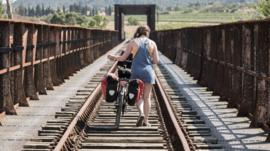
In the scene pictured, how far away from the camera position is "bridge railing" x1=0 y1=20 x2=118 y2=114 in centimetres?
1186

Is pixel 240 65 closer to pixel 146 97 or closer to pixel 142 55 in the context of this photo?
pixel 146 97

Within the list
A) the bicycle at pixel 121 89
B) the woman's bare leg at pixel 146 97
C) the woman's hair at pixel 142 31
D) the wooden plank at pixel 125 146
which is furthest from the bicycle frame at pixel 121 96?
the wooden plank at pixel 125 146

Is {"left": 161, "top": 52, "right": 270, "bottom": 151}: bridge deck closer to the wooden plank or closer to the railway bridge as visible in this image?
the railway bridge

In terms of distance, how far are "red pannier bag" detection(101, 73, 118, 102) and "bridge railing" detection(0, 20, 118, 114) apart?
7.96 ft

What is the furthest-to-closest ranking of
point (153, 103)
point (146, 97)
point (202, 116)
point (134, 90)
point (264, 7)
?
point (264, 7)
point (153, 103)
point (202, 116)
point (146, 97)
point (134, 90)

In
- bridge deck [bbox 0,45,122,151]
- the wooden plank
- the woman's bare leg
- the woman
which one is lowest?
bridge deck [bbox 0,45,122,151]

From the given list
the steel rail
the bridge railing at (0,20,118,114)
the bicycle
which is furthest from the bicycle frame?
the bridge railing at (0,20,118,114)

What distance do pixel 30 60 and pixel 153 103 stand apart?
312 cm

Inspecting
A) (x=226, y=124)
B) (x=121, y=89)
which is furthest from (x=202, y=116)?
(x=121, y=89)

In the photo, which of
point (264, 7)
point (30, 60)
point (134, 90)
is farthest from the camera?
point (264, 7)

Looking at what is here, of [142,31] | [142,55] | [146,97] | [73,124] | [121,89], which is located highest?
[142,31]

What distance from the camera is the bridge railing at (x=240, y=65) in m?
10.2

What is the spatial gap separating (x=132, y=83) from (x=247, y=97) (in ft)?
9.67

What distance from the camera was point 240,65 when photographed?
12.6 metres
